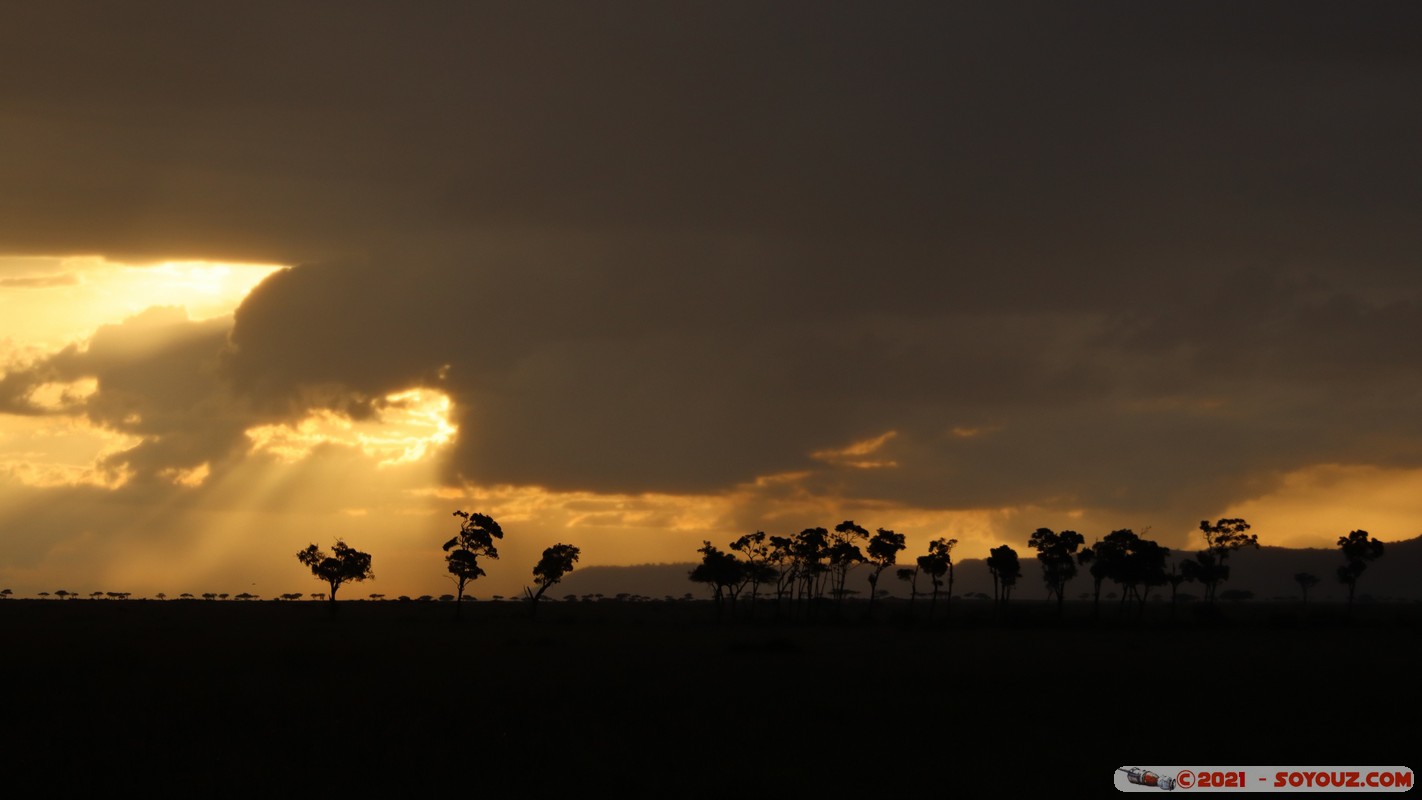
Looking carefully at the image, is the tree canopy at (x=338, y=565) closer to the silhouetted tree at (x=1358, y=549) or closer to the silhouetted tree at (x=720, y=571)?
the silhouetted tree at (x=720, y=571)

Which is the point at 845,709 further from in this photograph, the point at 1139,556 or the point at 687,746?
the point at 1139,556

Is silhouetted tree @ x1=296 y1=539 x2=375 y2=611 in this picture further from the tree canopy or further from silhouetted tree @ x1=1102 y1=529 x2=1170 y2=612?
silhouetted tree @ x1=1102 y1=529 x2=1170 y2=612

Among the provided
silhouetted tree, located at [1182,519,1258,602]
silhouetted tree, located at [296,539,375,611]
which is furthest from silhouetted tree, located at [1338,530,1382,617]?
silhouetted tree, located at [296,539,375,611]

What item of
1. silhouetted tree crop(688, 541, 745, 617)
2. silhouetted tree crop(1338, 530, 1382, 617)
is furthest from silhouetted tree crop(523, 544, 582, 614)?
silhouetted tree crop(1338, 530, 1382, 617)

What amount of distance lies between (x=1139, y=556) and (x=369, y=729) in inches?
4956

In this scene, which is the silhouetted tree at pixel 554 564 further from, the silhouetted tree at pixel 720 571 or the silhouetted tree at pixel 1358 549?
the silhouetted tree at pixel 1358 549

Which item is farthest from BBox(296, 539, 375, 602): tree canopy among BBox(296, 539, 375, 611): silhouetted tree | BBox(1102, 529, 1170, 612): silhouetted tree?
BBox(1102, 529, 1170, 612): silhouetted tree

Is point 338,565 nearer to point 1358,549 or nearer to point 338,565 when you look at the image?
point 338,565

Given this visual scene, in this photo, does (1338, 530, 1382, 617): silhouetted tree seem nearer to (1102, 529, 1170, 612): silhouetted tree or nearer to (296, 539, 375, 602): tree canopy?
(1102, 529, 1170, 612): silhouetted tree

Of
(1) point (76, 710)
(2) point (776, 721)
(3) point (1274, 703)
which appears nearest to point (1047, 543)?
(3) point (1274, 703)

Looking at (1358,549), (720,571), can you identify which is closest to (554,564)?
(720,571)

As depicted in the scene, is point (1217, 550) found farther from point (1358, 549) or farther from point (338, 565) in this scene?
point (338, 565)

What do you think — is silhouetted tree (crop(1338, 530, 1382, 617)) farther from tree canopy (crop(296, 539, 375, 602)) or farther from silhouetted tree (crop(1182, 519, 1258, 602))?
tree canopy (crop(296, 539, 375, 602))

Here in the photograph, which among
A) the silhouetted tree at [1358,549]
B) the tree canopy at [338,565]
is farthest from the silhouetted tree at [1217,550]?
the tree canopy at [338,565]
